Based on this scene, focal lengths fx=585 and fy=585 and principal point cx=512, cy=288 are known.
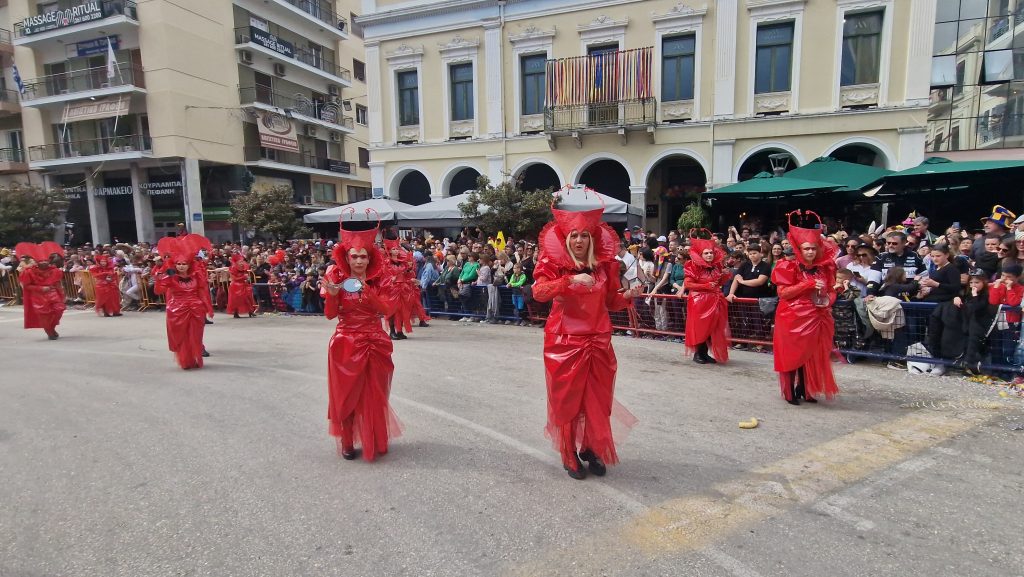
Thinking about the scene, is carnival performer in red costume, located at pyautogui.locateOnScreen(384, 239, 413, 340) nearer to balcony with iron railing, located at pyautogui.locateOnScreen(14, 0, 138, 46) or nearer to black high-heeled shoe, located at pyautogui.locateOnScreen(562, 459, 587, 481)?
black high-heeled shoe, located at pyautogui.locateOnScreen(562, 459, 587, 481)

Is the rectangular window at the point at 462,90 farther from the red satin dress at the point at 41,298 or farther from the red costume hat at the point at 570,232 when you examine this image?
the red costume hat at the point at 570,232

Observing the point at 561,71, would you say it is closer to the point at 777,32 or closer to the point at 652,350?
the point at 777,32

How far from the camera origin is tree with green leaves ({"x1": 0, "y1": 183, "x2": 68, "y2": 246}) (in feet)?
84.6

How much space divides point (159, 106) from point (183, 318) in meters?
25.9

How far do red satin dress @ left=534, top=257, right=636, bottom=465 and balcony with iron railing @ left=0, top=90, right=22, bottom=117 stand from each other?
39.0 m

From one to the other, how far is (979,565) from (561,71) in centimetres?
1982

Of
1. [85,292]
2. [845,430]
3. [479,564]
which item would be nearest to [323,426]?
[479,564]

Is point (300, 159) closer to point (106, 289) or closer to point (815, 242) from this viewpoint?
point (106, 289)

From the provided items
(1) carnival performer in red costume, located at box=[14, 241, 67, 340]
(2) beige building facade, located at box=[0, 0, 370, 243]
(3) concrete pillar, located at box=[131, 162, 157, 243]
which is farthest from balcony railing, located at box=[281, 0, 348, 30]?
(1) carnival performer in red costume, located at box=[14, 241, 67, 340]

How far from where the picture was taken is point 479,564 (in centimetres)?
314

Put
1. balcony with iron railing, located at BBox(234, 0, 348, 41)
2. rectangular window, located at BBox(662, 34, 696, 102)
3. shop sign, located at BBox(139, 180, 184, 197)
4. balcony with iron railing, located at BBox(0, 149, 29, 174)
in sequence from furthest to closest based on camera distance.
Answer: balcony with iron railing, located at BBox(234, 0, 348, 41), balcony with iron railing, located at BBox(0, 149, 29, 174), shop sign, located at BBox(139, 180, 184, 197), rectangular window, located at BBox(662, 34, 696, 102)

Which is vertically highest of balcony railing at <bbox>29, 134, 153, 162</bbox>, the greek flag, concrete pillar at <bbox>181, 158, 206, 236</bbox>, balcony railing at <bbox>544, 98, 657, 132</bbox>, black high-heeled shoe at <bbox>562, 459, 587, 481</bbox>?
the greek flag

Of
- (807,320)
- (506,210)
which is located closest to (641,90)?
(506,210)

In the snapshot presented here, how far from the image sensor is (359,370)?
→ 452cm
